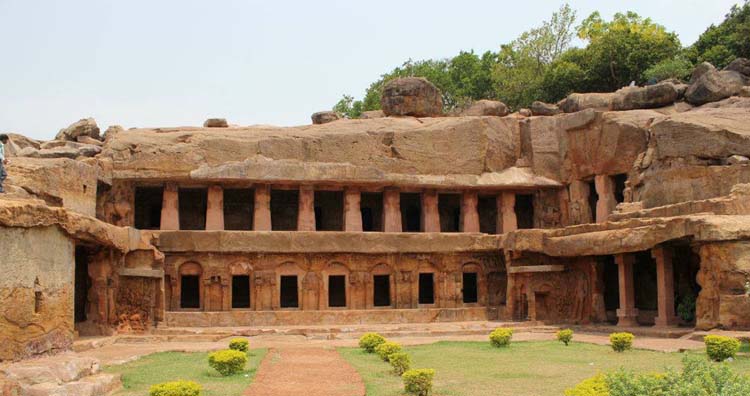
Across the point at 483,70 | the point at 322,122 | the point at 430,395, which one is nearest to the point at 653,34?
the point at 483,70

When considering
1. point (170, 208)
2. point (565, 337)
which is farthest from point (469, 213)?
point (565, 337)

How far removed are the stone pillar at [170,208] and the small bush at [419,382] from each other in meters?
18.4

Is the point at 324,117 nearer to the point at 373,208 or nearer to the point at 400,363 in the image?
the point at 373,208

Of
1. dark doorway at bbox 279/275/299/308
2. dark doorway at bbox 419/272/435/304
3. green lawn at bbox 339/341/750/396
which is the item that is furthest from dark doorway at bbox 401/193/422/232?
green lawn at bbox 339/341/750/396

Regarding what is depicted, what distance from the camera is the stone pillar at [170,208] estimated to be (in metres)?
28.6

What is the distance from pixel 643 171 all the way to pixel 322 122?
1329 cm

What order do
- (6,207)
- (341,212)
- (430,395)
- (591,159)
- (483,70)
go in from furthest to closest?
1. (483,70)
2. (341,212)
3. (591,159)
4. (6,207)
5. (430,395)

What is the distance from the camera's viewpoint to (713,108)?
28.7m

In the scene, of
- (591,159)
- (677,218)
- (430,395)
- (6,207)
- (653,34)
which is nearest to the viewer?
(430,395)

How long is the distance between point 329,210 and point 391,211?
3427 millimetres

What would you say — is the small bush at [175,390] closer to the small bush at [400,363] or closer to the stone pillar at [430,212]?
the small bush at [400,363]

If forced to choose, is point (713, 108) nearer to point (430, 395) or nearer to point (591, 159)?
point (591, 159)

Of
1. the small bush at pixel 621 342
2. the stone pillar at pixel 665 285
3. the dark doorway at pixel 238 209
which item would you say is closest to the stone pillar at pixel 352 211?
the dark doorway at pixel 238 209

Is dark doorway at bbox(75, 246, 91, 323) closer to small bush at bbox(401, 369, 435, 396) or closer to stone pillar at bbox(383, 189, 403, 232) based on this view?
stone pillar at bbox(383, 189, 403, 232)
